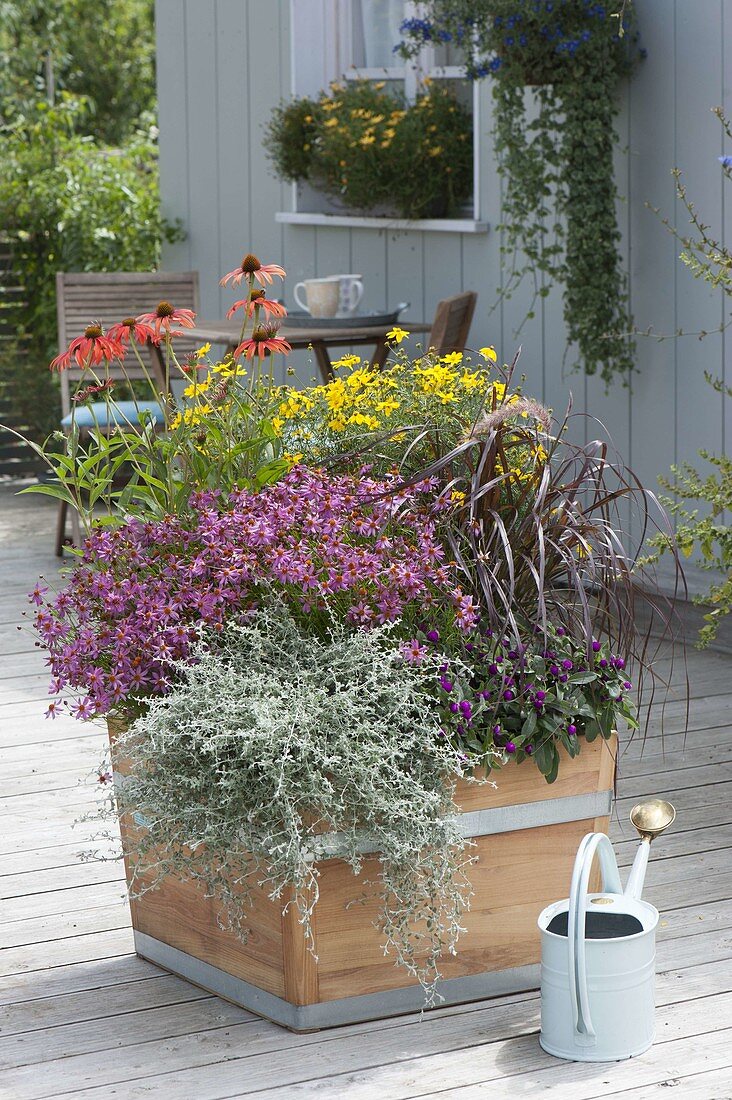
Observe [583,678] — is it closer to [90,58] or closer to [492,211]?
[492,211]

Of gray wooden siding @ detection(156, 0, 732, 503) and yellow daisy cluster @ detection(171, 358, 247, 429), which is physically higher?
gray wooden siding @ detection(156, 0, 732, 503)

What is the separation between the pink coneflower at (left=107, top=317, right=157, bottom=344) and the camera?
8.26 feet

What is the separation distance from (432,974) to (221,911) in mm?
319

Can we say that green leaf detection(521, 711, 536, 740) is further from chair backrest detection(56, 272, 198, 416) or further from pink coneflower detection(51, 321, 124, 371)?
chair backrest detection(56, 272, 198, 416)

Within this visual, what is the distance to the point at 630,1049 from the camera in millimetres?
2105

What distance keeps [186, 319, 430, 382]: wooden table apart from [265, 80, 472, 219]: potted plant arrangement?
0.47 meters

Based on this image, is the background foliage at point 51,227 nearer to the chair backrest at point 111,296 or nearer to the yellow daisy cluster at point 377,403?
the chair backrest at point 111,296

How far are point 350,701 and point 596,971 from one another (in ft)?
1.59

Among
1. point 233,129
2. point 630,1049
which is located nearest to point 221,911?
point 630,1049

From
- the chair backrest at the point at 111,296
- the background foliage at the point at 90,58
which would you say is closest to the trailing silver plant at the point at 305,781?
the chair backrest at the point at 111,296

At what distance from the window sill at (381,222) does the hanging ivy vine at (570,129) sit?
55cm

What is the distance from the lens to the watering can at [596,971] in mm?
2033

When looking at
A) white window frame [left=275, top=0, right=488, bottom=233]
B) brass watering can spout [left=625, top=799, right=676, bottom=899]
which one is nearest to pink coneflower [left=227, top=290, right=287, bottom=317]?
brass watering can spout [left=625, top=799, right=676, bottom=899]

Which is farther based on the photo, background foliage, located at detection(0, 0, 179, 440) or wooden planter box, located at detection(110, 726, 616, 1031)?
background foliage, located at detection(0, 0, 179, 440)
